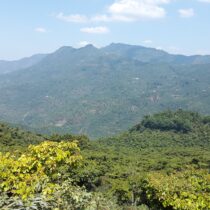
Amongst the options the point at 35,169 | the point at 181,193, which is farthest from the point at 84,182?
the point at 35,169

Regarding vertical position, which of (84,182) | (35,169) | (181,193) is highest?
(35,169)

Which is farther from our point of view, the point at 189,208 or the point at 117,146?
the point at 117,146

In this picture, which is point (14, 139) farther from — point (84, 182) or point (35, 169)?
point (35, 169)

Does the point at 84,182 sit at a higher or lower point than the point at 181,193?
lower

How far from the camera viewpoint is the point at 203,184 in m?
22.5

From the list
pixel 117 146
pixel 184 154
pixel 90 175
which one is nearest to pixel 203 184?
pixel 90 175

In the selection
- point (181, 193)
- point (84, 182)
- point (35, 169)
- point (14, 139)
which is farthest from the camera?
point (14, 139)

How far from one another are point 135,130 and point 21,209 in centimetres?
11219

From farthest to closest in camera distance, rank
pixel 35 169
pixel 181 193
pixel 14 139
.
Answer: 1. pixel 14 139
2. pixel 181 193
3. pixel 35 169

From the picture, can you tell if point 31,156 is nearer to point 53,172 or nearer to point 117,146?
point 53,172

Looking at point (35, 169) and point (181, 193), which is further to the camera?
point (181, 193)

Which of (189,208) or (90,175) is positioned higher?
(189,208)

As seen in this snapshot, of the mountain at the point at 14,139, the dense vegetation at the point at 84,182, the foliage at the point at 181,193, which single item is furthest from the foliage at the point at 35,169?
the mountain at the point at 14,139

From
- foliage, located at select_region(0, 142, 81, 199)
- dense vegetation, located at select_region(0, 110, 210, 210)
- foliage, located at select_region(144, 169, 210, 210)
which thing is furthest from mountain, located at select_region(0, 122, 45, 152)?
foliage, located at select_region(0, 142, 81, 199)
